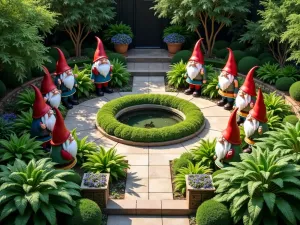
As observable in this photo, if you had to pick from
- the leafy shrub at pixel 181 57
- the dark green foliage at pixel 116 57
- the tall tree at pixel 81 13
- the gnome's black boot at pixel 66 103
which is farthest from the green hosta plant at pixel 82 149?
the leafy shrub at pixel 181 57

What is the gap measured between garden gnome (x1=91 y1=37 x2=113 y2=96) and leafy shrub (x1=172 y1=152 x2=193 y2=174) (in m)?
5.24

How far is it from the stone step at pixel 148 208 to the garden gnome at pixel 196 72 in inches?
247

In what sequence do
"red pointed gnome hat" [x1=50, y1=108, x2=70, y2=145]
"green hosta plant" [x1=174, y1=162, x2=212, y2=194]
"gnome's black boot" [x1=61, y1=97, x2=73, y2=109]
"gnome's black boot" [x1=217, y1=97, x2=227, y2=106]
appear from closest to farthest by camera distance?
"red pointed gnome hat" [x1=50, y1=108, x2=70, y2=145]
"green hosta plant" [x1=174, y1=162, x2=212, y2=194]
"gnome's black boot" [x1=61, y1=97, x2=73, y2=109]
"gnome's black boot" [x1=217, y1=97, x2=227, y2=106]

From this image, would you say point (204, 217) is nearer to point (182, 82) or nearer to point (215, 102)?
point (215, 102)

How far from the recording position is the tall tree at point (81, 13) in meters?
16.9

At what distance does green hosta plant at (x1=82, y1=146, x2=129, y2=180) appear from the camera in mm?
10711

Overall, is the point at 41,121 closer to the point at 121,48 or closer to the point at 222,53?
the point at 121,48

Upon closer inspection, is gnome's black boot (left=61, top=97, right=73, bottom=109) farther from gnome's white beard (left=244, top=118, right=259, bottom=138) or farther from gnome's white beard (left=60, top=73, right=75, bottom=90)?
gnome's white beard (left=244, top=118, right=259, bottom=138)

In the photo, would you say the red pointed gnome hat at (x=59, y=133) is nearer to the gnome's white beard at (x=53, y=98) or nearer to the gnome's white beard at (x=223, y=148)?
the gnome's white beard at (x=53, y=98)

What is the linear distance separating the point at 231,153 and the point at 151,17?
38.2ft

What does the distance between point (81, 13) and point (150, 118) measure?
5870 millimetres

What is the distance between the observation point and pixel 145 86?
658 inches

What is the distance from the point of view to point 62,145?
10.4m

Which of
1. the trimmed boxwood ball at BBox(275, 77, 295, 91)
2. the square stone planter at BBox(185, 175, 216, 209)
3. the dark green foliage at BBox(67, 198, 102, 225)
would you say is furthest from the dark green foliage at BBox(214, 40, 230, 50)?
the dark green foliage at BBox(67, 198, 102, 225)
